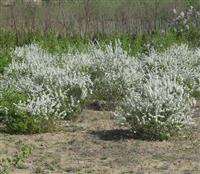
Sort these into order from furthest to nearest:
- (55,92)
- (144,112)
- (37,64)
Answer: (37,64), (55,92), (144,112)

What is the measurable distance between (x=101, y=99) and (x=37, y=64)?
1457 mm

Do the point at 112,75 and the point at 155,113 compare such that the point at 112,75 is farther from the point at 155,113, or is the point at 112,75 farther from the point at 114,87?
the point at 155,113

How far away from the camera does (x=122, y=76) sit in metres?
9.91

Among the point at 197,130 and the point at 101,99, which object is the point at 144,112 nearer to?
the point at 197,130

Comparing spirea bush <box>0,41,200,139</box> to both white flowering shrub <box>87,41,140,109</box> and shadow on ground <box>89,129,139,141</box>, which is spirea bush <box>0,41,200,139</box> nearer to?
white flowering shrub <box>87,41,140,109</box>

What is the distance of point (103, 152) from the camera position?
734cm

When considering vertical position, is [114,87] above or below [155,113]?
below

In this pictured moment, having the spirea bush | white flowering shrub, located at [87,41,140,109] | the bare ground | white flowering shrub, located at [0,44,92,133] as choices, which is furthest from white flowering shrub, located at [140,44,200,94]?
the bare ground

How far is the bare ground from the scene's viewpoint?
6.66m

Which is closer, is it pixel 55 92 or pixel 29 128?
pixel 29 128

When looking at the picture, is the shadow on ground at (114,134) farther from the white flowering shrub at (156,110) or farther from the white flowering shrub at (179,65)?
the white flowering shrub at (179,65)

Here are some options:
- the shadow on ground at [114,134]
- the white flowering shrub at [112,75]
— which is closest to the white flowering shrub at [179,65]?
the white flowering shrub at [112,75]

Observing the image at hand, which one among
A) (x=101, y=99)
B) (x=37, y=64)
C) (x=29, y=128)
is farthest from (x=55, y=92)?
(x=37, y=64)

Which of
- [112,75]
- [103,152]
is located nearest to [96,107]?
[112,75]
